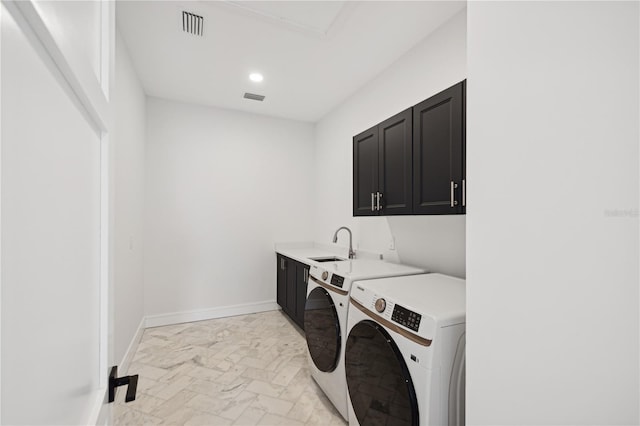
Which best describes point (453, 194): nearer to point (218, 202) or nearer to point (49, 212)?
point (49, 212)

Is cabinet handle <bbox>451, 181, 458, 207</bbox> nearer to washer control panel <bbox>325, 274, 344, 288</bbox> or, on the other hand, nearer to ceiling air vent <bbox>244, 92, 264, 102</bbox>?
washer control panel <bbox>325, 274, 344, 288</bbox>

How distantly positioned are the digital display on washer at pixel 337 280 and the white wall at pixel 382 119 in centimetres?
76

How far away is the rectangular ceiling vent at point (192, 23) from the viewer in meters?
2.03

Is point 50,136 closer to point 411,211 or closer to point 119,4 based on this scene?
point 411,211

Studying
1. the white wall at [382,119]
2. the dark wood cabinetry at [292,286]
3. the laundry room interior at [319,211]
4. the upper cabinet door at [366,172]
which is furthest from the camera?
the dark wood cabinetry at [292,286]

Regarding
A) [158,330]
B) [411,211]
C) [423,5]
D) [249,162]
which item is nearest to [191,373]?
[158,330]

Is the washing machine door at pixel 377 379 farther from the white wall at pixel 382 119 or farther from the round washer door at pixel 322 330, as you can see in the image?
the white wall at pixel 382 119

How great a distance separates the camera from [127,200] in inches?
97.7

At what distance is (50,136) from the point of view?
0.33m
